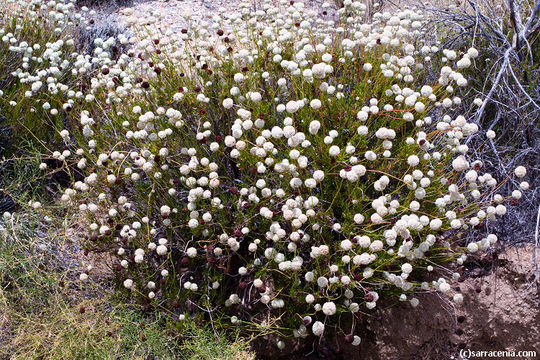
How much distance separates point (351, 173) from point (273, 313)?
117cm

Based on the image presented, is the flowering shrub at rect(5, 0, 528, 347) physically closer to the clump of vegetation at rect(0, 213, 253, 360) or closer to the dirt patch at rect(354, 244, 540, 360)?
the clump of vegetation at rect(0, 213, 253, 360)

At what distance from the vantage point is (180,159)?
3086 mm

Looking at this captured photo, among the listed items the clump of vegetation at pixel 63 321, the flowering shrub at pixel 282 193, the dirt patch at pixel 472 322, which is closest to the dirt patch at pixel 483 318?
the dirt patch at pixel 472 322

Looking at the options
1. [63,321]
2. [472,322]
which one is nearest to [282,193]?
[63,321]

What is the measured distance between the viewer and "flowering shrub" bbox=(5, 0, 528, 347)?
8.27ft

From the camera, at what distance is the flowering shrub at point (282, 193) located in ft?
8.27

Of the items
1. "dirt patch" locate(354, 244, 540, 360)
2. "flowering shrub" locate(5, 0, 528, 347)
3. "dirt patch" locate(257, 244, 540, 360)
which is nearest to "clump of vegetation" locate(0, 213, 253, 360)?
"flowering shrub" locate(5, 0, 528, 347)

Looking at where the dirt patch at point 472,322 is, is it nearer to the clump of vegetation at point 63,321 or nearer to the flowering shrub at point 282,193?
the flowering shrub at point 282,193

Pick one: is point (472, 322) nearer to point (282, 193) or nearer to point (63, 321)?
point (282, 193)

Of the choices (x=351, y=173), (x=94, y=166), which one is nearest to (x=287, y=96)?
(x=351, y=173)

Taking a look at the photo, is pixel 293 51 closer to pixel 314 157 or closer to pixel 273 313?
pixel 314 157

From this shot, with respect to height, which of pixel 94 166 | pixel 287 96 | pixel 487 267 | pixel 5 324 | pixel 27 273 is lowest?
pixel 487 267

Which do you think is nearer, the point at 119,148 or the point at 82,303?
the point at 82,303

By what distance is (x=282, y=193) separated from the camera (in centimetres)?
255
